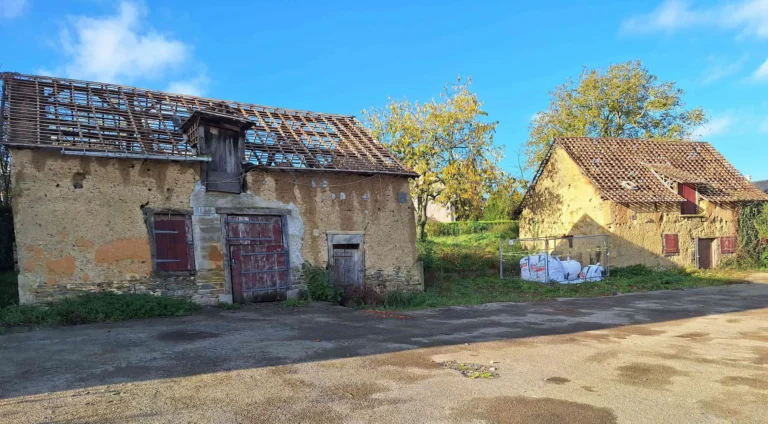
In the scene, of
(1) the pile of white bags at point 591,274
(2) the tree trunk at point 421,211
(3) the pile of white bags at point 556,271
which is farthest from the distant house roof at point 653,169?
(2) the tree trunk at point 421,211

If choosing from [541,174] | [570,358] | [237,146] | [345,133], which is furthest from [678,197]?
[237,146]

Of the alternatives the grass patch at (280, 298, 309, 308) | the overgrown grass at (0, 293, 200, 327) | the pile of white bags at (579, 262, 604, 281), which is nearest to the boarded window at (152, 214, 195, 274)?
the overgrown grass at (0, 293, 200, 327)

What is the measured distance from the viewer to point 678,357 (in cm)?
663

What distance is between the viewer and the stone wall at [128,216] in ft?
31.7

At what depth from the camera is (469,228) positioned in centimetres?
3291

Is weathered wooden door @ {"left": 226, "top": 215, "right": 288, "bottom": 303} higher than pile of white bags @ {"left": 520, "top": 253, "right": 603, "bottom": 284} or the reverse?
higher

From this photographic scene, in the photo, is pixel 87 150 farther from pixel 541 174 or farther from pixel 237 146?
pixel 541 174

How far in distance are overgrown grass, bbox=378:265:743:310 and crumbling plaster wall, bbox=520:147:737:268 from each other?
2.74 feet

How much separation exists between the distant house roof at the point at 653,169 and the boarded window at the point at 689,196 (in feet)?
1.04

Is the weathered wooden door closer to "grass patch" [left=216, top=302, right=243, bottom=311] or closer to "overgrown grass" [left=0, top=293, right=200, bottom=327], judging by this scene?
"grass patch" [left=216, top=302, right=243, bottom=311]

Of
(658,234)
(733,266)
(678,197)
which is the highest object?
(678,197)

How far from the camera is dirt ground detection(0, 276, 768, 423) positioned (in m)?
4.41

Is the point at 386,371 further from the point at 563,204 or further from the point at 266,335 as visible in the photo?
the point at 563,204

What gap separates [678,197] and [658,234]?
1821 mm
